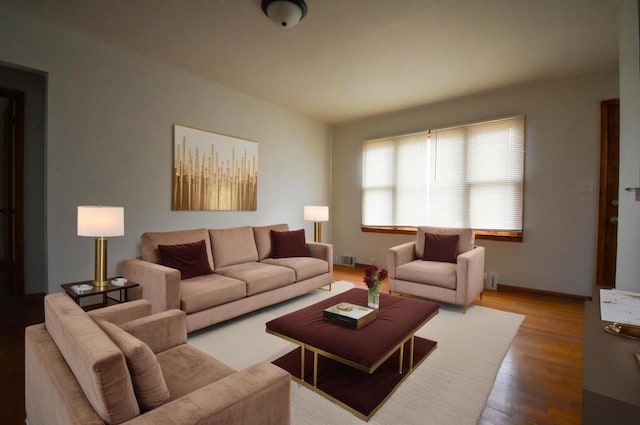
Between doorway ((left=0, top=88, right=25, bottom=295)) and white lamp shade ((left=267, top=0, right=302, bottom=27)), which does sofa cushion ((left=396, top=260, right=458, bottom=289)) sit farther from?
doorway ((left=0, top=88, right=25, bottom=295))

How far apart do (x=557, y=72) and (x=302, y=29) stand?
3.14m

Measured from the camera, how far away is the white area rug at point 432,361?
1662 millimetres

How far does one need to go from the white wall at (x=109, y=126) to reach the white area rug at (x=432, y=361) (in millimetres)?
1474

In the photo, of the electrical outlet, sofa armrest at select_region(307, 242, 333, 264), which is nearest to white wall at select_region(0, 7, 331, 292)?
sofa armrest at select_region(307, 242, 333, 264)

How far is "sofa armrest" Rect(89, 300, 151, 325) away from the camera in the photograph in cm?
162

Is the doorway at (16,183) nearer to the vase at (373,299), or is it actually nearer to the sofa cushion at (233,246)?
the sofa cushion at (233,246)

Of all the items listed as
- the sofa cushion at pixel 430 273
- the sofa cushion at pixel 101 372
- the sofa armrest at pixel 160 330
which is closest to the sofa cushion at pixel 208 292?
the sofa armrest at pixel 160 330

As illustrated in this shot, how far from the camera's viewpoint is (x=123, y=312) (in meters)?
1.66

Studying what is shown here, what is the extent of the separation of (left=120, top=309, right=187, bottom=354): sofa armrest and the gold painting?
2.21m

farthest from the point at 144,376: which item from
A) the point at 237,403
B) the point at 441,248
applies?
the point at 441,248

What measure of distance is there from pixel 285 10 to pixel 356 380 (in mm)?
2740

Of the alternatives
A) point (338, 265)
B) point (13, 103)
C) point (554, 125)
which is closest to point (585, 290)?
point (554, 125)

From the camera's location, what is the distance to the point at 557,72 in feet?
11.7

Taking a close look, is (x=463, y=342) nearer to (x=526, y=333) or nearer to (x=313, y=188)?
(x=526, y=333)
